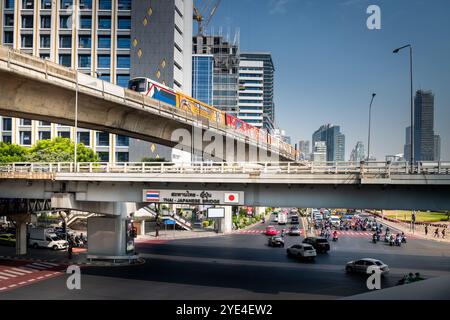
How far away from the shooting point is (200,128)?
56.4 m

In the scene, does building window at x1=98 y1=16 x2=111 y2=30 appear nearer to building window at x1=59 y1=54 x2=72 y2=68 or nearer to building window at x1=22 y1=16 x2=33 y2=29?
building window at x1=59 y1=54 x2=72 y2=68

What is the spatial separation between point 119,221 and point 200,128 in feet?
72.5

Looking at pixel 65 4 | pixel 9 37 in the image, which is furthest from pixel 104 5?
pixel 9 37

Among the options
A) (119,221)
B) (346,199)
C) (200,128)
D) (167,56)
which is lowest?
(119,221)

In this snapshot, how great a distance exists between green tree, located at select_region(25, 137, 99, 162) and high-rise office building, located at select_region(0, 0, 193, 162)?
52.0 feet

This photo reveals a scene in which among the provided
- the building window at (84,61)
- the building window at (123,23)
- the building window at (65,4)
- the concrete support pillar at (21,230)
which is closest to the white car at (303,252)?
the concrete support pillar at (21,230)

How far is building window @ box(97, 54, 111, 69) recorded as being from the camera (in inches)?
3730

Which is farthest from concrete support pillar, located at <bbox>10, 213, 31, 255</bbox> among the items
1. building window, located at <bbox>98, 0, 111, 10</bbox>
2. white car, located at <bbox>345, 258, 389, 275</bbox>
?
building window, located at <bbox>98, 0, 111, 10</bbox>

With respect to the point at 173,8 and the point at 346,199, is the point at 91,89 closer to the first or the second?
the point at 346,199

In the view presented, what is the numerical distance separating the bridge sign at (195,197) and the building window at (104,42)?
72.8m

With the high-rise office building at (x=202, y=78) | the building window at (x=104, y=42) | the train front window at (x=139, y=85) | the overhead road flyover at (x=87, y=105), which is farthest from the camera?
the high-rise office building at (x=202, y=78)

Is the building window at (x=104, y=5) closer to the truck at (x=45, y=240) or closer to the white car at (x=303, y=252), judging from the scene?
the truck at (x=45, y=240)

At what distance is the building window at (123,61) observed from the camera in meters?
93.8

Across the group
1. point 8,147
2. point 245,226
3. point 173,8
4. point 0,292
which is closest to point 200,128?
point 245,226
